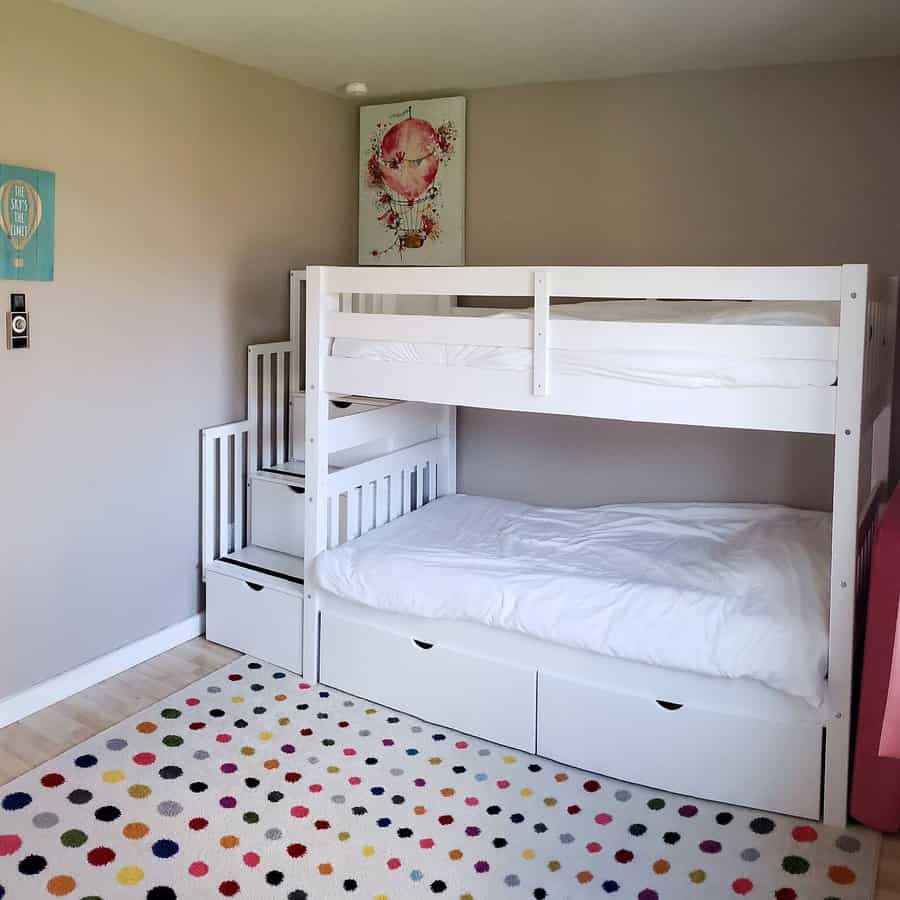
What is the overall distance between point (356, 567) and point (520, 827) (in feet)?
3.14

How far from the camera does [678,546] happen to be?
9.64 ft

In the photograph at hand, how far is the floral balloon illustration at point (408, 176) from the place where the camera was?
12.3ft

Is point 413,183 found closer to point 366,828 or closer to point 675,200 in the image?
point 675,200

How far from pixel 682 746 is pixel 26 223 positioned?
7.83 ft

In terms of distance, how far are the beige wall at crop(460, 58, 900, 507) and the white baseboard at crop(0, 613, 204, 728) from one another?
131cm

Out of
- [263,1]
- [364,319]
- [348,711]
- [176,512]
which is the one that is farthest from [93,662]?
[263,1]

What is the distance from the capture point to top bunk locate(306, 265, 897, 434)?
2.17m

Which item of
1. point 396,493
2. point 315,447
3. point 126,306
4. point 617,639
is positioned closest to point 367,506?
point 396,493

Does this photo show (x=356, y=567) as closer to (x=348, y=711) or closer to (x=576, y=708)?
(x=348, y=711)

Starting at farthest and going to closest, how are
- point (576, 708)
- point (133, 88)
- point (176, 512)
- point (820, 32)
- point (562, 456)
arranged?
point (562, 456)
point (176, 512)
point (133, 88)
point (820, 32)
point (576, 708)

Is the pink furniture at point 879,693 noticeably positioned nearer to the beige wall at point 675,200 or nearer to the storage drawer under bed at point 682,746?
the storage drawer under bed at point 682,746

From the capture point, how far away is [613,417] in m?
2.42

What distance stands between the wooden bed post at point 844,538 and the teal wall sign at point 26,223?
2.23 m

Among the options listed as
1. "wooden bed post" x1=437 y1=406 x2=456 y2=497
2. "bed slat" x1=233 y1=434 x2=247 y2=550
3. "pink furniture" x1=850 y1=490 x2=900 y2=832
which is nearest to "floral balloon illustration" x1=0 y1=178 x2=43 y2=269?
"bed slat" x1=233 y1=434 x2=247 y2=550
